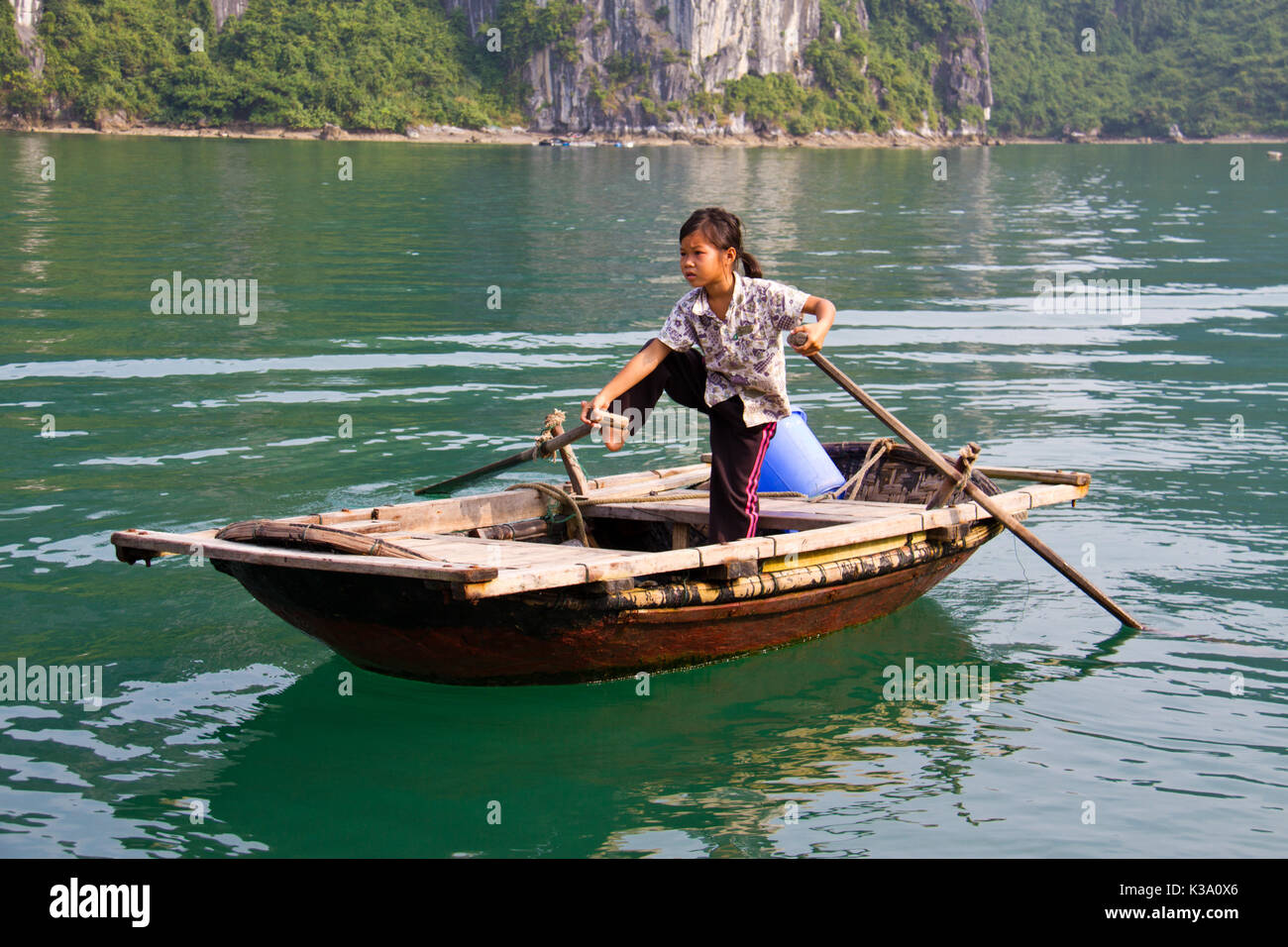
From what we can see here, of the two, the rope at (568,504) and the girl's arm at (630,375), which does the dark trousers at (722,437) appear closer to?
the girl's arm at (630,375)

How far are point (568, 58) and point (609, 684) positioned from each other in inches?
3866

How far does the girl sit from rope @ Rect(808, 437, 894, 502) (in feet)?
4.59

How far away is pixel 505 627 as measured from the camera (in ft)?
17.7

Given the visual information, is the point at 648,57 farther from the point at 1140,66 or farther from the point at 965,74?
the point at 1140,66

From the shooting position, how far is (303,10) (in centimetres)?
9056

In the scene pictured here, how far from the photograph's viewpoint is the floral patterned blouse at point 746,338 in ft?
19.0

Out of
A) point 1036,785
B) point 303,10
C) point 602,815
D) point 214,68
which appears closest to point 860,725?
point 1036,785

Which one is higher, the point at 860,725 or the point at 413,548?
the point at 413,548

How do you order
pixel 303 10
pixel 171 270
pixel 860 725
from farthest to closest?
pixel 303 10
pixel 171 270
pixel 860 725

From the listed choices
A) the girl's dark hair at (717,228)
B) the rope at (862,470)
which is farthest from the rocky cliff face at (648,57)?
the girl's dark hair at (717,228)

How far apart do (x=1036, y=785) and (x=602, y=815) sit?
174 cm

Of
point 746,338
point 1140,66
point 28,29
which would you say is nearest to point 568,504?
point 746,338
